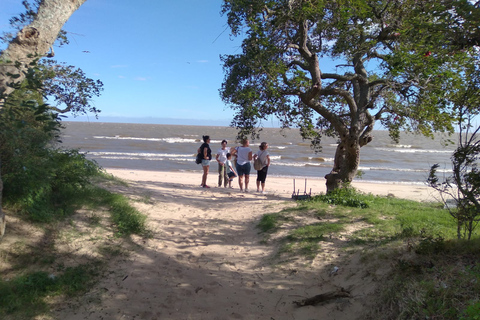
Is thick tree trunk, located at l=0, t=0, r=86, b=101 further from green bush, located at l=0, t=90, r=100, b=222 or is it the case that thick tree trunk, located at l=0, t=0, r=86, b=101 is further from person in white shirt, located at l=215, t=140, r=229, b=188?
person in white shirt, located at l=215, t=140, r=229, b=188

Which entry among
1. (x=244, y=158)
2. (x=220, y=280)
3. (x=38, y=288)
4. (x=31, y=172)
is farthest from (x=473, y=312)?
(x=244, y=158)

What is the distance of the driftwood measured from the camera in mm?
3601

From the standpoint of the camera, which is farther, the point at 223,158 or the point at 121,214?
the point at 223,158

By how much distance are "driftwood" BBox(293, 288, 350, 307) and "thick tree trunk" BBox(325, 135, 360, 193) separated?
16.3 ft

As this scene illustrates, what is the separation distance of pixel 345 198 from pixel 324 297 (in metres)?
4.11

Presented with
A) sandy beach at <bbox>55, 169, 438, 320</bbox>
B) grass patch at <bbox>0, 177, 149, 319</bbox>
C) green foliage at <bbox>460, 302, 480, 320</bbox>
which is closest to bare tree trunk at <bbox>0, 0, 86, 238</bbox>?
grass patch at <bbox>0, 177, 149, 319</bbox>

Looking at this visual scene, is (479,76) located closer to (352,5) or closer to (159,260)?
(352,5)

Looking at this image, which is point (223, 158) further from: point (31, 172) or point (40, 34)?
point (40, 34)

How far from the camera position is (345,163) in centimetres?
838

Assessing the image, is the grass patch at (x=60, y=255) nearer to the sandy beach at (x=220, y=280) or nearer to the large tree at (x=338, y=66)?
the sandy beach at (x=220, y=280)


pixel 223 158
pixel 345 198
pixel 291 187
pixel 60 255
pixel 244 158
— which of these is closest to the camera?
pixel 60 255

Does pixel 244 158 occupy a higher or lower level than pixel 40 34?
lower

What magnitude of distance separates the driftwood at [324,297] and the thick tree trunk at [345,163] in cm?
497

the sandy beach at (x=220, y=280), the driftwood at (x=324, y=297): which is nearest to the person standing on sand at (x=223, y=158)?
the sandy beach at (x=220, y=280)
